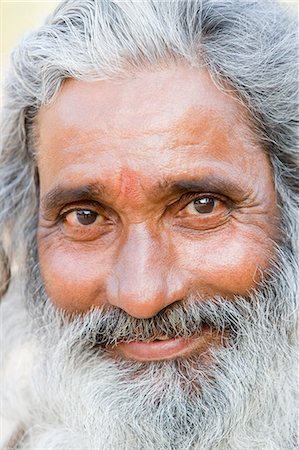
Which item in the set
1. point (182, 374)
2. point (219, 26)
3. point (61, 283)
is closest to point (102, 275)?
point (61, 283)

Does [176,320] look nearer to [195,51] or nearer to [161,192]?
[161,192]

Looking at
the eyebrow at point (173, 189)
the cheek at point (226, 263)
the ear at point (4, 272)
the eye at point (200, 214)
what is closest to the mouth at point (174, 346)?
the cheek at point (226, 263)

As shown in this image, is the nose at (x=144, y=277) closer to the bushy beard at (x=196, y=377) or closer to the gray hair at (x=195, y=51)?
the bushy beard at (x=196, y=377)

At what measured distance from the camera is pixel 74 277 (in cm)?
282

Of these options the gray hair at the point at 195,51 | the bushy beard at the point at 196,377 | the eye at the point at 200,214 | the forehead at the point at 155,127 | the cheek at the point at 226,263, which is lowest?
the bushy beard at the point at 196,377

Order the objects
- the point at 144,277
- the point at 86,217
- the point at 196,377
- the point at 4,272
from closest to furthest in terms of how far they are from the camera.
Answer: the point at 144,277
the point at 196,377
the point at 86,217
the point at 4,272

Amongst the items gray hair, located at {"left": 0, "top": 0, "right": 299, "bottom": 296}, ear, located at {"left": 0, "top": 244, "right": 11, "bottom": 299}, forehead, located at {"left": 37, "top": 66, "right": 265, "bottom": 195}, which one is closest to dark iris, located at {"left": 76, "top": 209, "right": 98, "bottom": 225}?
forehead, located at {"left": 37, "top": 66, "right": 265, "bottom": 195}

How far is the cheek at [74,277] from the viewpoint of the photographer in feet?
9.11

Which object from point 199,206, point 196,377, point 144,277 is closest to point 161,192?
point 199,206

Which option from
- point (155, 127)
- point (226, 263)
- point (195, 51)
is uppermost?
point (195, 51)

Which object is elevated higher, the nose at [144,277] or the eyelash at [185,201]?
the eyelash at [185,201]

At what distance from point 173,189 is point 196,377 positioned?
1.94 feet

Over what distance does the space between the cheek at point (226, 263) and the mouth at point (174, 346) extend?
0.53ft

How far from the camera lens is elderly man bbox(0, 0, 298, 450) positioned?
268 cm
